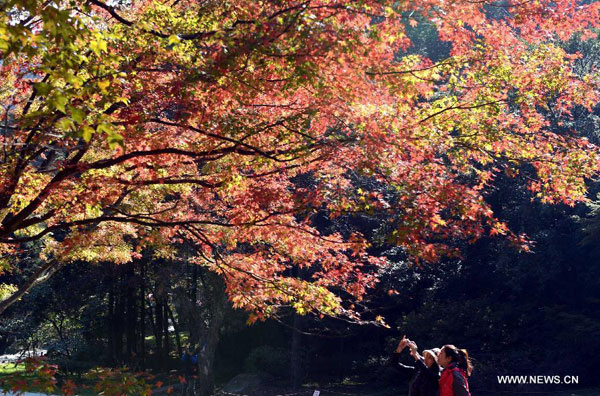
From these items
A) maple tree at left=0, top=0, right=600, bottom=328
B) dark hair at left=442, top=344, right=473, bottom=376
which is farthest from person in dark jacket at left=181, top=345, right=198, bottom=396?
dark hair at left=442, top=344, right=473, bottom=376

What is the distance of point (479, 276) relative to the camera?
73.2ft

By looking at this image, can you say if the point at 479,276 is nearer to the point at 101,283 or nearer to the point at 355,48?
the point at 101,283

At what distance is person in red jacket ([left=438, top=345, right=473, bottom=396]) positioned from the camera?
5324 millimetres

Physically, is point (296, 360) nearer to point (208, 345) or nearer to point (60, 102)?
point (208, 345)

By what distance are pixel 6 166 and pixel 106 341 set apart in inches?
1108

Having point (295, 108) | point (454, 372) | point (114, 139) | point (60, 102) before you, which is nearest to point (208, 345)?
point (295, 108)

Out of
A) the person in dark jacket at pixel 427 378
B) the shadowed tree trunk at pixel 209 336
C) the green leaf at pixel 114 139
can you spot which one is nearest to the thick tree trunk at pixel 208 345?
the shadowed tree trunk at pixel 209 336

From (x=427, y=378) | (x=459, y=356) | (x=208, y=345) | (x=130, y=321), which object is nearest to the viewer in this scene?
(x=459, y=356)

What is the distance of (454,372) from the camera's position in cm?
539

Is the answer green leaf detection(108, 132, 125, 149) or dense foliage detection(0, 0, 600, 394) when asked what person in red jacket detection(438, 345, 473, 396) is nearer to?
dense foliage detection(0, 0, 600, 394)

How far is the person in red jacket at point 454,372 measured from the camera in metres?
5.32

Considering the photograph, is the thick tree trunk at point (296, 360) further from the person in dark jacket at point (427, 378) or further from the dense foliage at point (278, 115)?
the person in dark jacket at point (427, 378)

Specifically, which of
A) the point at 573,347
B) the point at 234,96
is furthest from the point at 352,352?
the point at 234,96

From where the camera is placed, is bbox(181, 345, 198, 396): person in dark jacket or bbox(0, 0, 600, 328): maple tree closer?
bbox(0, 0, 600, 328): maple tree
